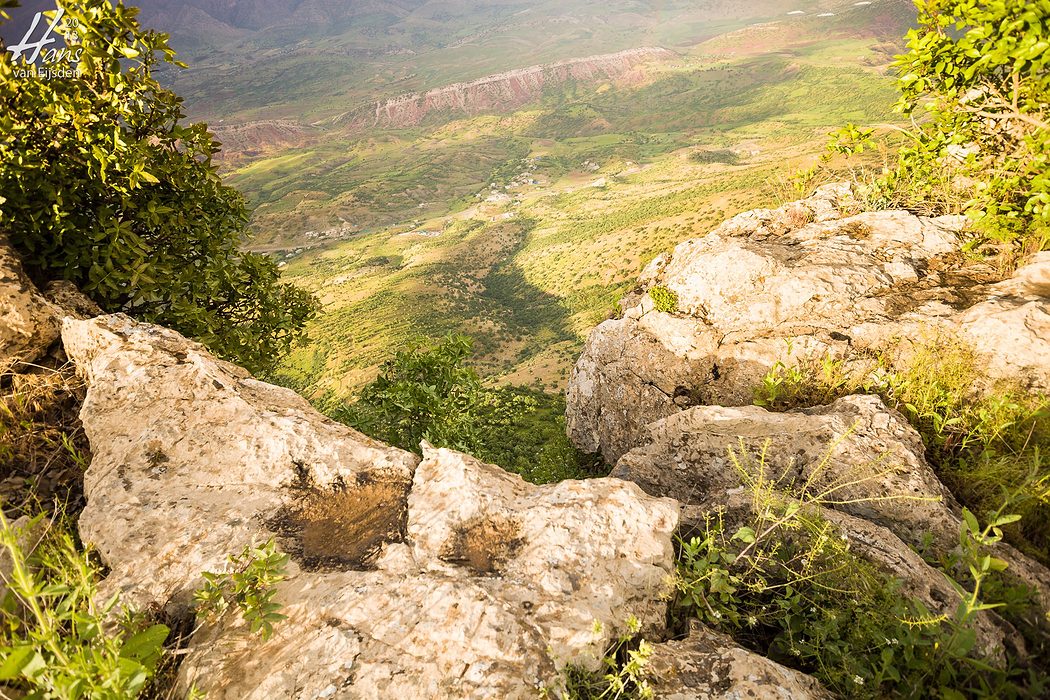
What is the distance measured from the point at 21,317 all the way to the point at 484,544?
5.37 m

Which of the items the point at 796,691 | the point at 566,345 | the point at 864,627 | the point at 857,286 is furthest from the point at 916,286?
the point at 566,345

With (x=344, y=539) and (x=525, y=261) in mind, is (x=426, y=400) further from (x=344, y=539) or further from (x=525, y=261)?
(x=525, y=261)

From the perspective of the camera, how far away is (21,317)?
4.78m

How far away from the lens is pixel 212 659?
9.45ft

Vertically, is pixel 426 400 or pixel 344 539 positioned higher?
pixel 344 539

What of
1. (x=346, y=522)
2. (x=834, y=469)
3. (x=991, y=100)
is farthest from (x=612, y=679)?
(x=991, y=100)

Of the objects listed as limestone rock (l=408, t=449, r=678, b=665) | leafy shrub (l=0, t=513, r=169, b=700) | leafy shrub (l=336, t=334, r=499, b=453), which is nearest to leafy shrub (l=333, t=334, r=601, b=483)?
leafy shrub (l=336, t=334, r=499, b=453)

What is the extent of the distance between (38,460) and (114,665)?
11.6 ft

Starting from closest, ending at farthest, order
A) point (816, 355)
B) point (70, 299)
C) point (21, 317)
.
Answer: point (21, 317)
point (70, 299)
point (816, 355)

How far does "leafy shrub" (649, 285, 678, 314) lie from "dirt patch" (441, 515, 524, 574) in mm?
8258

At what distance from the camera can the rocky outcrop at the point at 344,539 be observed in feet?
9.67

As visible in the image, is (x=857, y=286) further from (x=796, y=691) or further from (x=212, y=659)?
(x=212, y=659)
